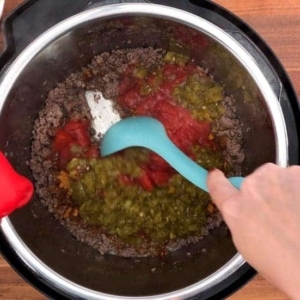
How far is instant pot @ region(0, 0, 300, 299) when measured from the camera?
3.45 ft

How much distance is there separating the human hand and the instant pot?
27cm

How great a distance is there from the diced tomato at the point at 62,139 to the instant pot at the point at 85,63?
0.20 feet

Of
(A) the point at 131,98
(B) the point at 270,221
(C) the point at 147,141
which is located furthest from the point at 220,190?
(A) the point at 131,98

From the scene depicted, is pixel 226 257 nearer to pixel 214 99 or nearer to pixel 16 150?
pixel 214 99

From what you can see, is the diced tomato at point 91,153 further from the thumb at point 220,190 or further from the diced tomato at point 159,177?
the thumb at point 220,190

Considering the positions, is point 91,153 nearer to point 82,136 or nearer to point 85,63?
point 82,136

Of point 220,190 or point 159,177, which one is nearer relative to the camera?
point 220,190

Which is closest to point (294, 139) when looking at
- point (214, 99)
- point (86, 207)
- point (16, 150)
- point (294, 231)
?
point (214, 99)

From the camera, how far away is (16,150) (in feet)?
3.92

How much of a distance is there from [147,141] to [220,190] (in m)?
0.35

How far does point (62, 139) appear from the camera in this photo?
1238 millimetres

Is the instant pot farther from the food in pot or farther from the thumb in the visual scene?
the thumb

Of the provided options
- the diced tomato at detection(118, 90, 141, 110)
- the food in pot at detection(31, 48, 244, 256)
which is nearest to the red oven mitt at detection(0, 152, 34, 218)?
the food in pot at detection(31, 48, 244, 256)

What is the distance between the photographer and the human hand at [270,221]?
75 centimetres
